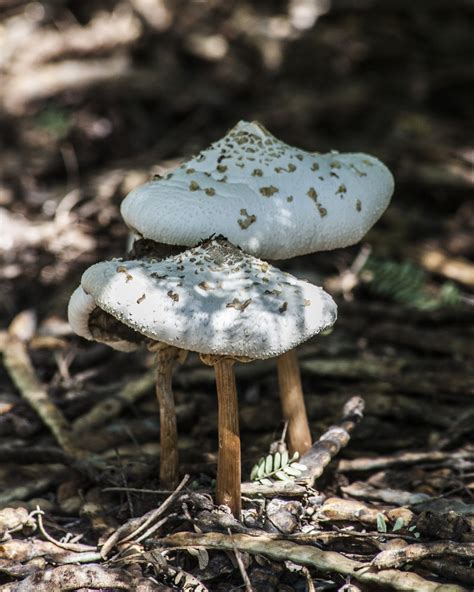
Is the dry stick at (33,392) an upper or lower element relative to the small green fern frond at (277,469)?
lower

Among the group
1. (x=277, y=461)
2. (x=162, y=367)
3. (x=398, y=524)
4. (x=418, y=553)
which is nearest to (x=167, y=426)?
(x=162, y=367)

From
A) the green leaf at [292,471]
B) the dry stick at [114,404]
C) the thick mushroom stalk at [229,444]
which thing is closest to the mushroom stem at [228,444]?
the thick mushroom stalk at [229,444]

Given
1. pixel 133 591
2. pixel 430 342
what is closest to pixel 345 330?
pixel 430 342

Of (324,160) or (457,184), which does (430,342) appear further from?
(457,184)

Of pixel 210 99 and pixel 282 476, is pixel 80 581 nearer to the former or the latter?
pixel 282 476

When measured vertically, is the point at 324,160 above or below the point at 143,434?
above

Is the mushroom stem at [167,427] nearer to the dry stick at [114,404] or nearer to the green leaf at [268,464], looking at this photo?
the green leaf at [268,464]

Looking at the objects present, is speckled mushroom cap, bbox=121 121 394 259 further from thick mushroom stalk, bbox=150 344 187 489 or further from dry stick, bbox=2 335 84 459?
dry stick, bbox=2 335 84 459

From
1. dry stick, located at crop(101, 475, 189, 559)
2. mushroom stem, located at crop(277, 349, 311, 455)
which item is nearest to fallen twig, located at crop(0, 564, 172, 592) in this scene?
dry stick, located at crop(101, 475, 189, 559)
